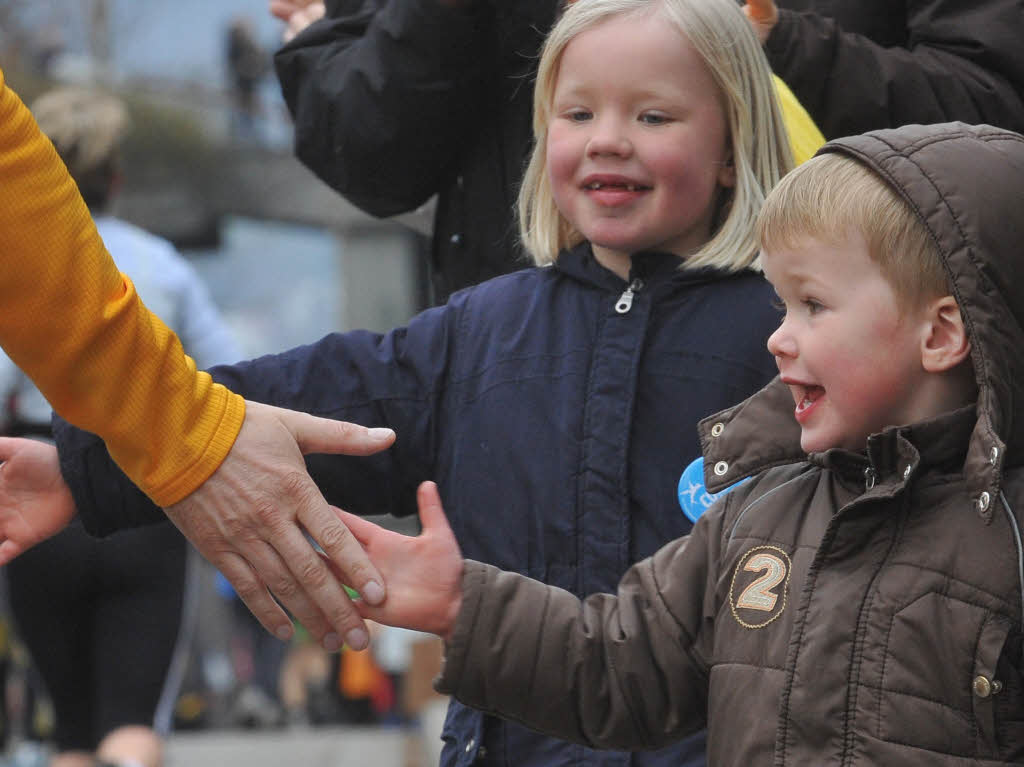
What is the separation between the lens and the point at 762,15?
3.22 metres

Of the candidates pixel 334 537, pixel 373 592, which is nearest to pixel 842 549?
pixel 373 592

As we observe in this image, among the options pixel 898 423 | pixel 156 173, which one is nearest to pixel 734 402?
pixel 898 423

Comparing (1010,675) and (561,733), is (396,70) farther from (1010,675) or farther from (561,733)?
(1010,675)

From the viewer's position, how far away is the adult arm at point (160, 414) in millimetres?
2605

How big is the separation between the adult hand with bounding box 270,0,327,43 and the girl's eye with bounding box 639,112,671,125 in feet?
3.59

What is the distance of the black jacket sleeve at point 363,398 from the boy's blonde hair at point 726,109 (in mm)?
286

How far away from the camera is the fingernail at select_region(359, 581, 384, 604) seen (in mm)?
2545

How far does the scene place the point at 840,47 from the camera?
3234mm

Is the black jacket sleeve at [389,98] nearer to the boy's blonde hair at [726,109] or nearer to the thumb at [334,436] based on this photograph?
the boy's blonde hair at [726,109]

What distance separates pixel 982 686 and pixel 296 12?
2341 millimetres

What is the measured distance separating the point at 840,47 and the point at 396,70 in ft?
2.62

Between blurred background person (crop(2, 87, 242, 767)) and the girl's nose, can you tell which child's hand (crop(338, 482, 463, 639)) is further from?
blurred background person (crop(2, 87, 242, 767))

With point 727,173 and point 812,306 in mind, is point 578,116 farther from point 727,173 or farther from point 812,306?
point 812,306

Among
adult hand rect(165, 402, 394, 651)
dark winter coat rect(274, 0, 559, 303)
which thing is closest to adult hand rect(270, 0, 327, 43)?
dark winter coat rect(274, 0, 559, 303)
